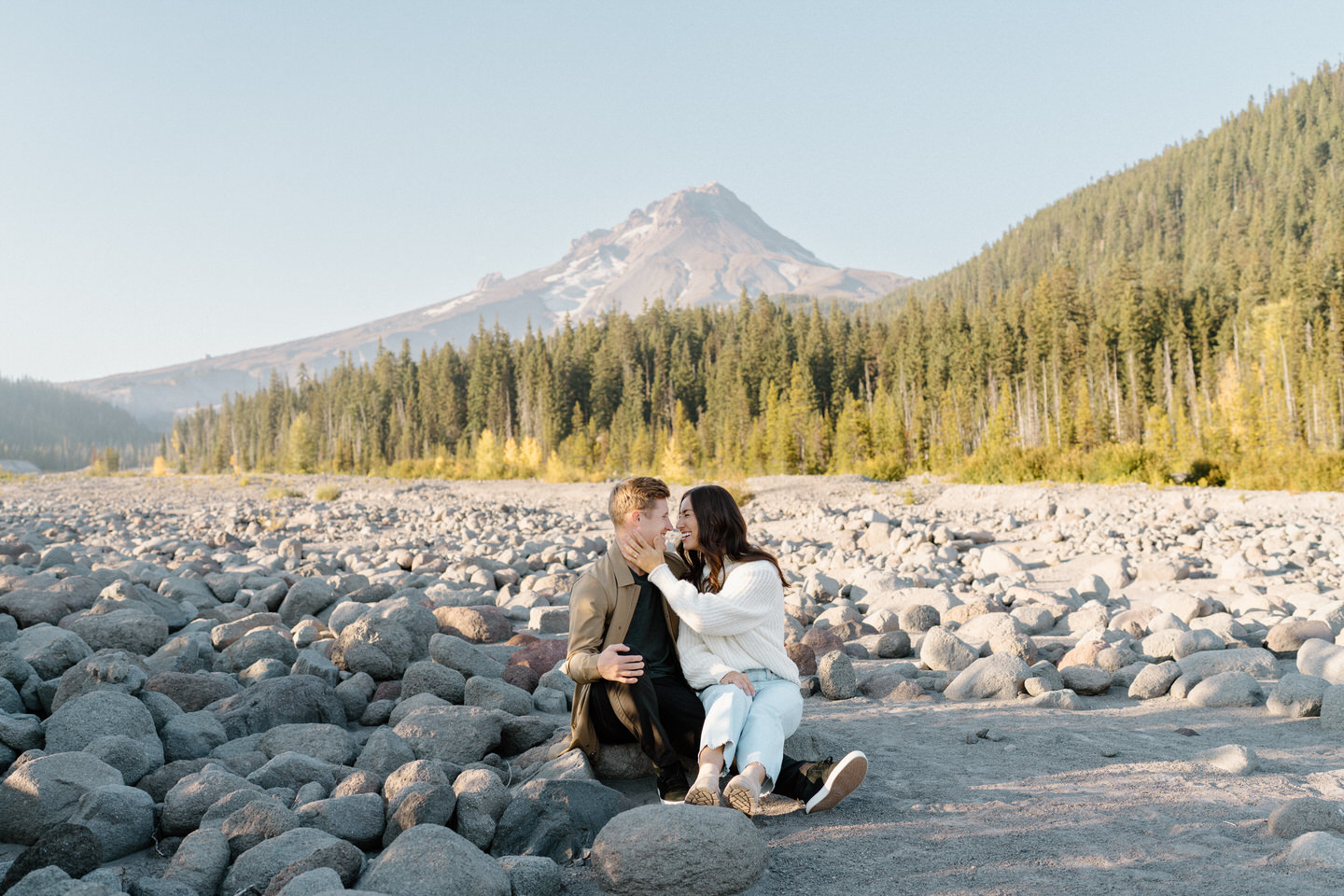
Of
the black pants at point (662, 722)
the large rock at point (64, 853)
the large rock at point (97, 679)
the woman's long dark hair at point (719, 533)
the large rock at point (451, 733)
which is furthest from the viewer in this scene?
the large rock at point (97, 679)

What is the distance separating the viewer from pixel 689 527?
328 cm

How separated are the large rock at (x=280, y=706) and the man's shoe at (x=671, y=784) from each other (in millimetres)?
1890

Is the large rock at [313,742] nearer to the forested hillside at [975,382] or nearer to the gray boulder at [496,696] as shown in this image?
the gray boulder at [496,696]

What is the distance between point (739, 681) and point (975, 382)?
54.5m

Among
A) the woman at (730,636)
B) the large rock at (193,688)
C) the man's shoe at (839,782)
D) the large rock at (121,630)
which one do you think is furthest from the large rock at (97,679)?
the man's shoe at (839,782)

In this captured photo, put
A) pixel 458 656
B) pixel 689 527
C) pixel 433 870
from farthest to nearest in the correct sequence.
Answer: pixel 458 656, pixel 689 527, pixel 433 870

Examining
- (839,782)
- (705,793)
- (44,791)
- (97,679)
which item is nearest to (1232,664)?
(839,782)

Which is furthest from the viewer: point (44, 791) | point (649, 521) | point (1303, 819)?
point (649, 521)

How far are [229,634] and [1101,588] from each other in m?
7.71

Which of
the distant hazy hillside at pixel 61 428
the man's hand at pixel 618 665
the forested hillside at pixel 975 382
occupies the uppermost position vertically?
the distant hazy hillside at pixel 61 428

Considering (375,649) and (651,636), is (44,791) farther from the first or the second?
(651,636)

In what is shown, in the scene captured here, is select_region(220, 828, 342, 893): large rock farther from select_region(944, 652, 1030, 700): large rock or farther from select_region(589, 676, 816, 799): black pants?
select_region(944, 652, 1030, 700): large rock

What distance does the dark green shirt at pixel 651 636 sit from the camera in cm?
325

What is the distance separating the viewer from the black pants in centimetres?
292
